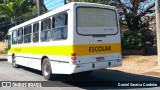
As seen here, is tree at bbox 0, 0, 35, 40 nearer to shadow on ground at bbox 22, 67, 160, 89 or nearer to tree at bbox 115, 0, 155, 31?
tree at bbox 115, 0, 155, 31

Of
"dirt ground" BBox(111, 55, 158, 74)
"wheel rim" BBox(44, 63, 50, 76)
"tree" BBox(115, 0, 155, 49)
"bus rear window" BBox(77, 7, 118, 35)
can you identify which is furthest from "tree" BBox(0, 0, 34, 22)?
"bus rear window" BBox(77, 7, 118, 35)

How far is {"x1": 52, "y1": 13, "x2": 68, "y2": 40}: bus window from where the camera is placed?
11105mm

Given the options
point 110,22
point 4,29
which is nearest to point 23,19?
point 4,29

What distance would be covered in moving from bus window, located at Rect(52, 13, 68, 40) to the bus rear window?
1.83ft

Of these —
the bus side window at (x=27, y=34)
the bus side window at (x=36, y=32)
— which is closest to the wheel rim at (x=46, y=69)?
the bus side window at (x=36, y=32)

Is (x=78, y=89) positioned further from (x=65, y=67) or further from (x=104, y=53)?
(x=104, y=53)

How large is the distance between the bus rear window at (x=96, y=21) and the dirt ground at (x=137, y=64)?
405cm

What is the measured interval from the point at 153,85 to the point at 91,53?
8.66ft

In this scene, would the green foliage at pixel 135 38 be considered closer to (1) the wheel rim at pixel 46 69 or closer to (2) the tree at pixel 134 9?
(2) the tree at pixel 134 9

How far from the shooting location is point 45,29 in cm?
1306

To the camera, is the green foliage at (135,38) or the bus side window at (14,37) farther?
the green foliage at (135,38)

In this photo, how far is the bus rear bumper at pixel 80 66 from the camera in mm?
10543

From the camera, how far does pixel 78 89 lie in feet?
35.0

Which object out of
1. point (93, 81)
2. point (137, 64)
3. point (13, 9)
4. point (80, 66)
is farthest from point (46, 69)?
point (13, 9)
